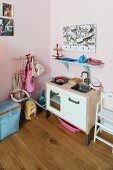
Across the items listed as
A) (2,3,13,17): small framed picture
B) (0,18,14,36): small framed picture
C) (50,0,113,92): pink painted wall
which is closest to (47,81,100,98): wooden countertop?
(50,0,113,92): pink painted wall

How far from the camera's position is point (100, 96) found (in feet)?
6.92

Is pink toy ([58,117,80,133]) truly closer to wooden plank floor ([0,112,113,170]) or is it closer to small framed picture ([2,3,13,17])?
wooden plank floor ([0,112,113,170])

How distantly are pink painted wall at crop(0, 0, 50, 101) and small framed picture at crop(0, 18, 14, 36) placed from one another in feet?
0.19

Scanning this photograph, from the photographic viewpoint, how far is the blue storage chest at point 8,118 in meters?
2.02

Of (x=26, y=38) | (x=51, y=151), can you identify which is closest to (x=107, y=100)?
(x=51, y=151)

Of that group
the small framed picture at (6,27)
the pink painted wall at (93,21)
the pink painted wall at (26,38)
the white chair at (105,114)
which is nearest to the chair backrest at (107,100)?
the white chair at (105,114)

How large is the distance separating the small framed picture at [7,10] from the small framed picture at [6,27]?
0.08 m

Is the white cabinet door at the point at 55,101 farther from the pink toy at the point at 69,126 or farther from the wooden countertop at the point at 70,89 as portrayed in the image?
the pink toy at the point at 69,126

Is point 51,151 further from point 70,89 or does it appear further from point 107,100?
point 107,100

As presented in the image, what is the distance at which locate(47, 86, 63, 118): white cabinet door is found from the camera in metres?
2.20

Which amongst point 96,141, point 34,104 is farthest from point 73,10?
point 96,141

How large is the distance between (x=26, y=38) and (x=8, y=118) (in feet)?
4.19

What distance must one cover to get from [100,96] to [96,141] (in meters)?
0.62

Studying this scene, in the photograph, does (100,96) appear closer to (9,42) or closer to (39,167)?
(39,167)
